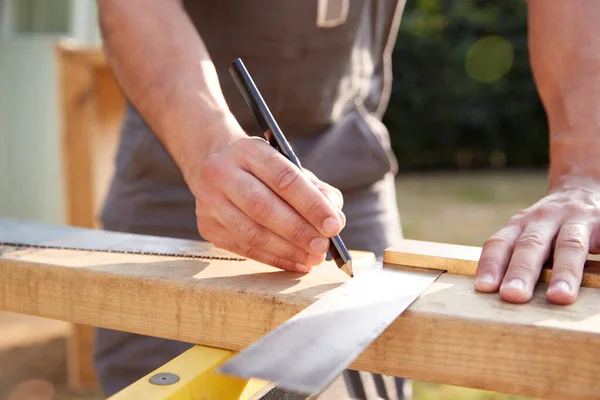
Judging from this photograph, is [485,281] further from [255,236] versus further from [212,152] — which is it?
[212,152]

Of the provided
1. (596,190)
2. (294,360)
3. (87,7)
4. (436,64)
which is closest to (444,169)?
(436,64)

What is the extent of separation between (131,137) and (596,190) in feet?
3.93

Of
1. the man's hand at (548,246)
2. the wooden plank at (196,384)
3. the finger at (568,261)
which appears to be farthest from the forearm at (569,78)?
the wooden plank at (196,384)

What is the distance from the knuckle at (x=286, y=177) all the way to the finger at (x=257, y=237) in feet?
0.25

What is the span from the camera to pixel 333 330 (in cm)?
79

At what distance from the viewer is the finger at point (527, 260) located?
95 cm

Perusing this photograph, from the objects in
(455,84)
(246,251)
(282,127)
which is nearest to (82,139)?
(282,127)

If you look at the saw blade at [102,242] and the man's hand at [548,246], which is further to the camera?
the saw blade at [102,242]

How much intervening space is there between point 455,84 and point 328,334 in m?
8.69

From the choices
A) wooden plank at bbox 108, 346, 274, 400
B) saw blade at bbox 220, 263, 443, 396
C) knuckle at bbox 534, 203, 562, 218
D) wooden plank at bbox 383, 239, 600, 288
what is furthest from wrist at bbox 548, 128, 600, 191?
wooden plank at bbox 108, 346, 274, 400

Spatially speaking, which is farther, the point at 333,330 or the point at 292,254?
the point at 292,254

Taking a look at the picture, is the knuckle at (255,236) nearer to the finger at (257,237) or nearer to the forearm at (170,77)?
the finger at (257,237)

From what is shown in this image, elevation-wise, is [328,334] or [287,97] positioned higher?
[287,97]

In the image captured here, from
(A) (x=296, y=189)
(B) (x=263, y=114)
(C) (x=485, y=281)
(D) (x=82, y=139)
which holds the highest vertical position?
(B) (x=263, y=114)
